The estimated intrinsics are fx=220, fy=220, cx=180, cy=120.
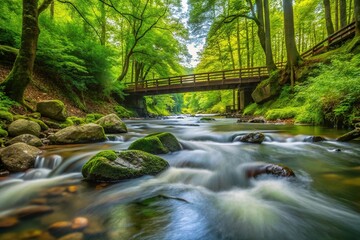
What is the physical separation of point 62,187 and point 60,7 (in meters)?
22.0

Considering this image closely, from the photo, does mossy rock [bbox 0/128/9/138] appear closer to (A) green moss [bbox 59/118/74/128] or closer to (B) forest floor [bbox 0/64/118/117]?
(A) green moss [bbox 59/118/74/128]

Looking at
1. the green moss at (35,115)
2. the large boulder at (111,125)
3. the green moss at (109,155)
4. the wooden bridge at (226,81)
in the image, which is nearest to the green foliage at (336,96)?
the wooden bridge at (226,81)

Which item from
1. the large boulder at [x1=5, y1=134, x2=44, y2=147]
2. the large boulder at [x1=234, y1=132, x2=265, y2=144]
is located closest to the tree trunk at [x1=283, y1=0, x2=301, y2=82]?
the large boulder at [x1=234, y1=132, x2=265, y2=144]

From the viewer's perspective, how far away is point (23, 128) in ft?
18.3

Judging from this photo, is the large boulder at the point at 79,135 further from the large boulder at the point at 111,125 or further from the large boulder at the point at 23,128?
the large boulder at the point at 111,125

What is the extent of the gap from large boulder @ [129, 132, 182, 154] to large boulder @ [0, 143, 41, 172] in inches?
71.9

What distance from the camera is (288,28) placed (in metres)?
12.3

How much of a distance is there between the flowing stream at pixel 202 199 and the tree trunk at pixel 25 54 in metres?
3.83

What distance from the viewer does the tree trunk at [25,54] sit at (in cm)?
678

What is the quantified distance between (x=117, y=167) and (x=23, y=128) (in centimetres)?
368

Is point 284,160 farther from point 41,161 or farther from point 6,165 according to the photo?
point 6,165

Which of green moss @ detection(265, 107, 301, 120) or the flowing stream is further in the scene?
green moss @ detection(265, 107, 301, 120)

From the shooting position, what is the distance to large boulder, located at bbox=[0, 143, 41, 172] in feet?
12.5

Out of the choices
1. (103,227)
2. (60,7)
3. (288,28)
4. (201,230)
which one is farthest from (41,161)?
(60,7)
